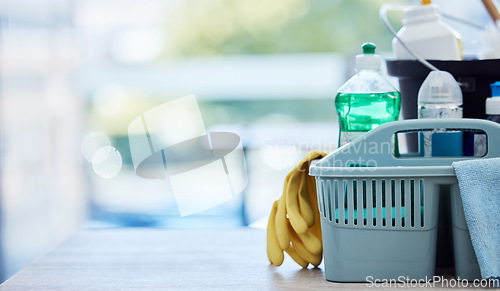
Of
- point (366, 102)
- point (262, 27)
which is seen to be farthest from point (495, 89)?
point (262, 27)

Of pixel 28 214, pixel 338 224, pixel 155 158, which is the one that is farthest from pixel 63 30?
pixel 338 224

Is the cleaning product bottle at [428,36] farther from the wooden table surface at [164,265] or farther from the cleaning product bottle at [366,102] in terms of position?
the wooden table surface at [164,265]

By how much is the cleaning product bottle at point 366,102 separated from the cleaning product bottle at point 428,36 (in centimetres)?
12

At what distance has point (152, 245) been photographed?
82cm

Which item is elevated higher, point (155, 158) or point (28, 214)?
point (155, 158)

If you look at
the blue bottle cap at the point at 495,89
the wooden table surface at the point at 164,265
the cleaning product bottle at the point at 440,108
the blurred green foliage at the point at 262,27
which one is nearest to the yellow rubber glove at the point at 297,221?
the wooden table surface at the point at 164,265

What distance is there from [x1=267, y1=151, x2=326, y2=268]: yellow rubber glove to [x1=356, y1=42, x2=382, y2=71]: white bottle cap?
12 cm

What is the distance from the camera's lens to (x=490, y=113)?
684 mm

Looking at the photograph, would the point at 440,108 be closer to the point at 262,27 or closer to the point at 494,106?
the point at 494,106

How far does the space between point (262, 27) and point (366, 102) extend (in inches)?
186

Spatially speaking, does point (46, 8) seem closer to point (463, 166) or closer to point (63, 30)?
point (63, 30)

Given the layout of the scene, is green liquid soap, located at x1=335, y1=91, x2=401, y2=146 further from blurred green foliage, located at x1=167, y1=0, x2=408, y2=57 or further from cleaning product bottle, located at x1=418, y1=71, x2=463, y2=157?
blurred green foliage, located at x1=167, y1=0, x2=408, y2=57

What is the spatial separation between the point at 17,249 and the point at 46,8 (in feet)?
7.34

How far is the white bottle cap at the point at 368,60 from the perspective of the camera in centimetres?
68
